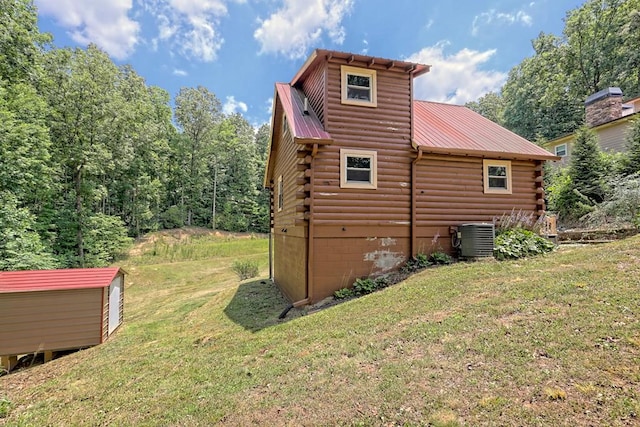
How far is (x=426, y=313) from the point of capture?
5059 mm

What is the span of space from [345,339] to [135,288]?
14743mm

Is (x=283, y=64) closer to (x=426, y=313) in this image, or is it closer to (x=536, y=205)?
(x=536, y=205)

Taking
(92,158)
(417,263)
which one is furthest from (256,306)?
(92,158)

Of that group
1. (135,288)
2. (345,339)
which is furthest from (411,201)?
(135,288)

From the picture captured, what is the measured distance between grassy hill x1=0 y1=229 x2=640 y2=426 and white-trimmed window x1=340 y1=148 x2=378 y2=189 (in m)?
2.70

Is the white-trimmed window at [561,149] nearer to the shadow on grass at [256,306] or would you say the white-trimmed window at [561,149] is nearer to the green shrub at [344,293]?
the green shrub at [344,293]

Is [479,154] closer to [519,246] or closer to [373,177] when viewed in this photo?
[519,246]

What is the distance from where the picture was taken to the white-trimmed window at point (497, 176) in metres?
9.21

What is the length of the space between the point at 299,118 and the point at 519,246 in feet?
21.6

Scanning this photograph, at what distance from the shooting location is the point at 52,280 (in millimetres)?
7898

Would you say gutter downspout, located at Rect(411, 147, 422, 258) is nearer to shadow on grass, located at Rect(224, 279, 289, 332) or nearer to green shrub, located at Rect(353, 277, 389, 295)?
green shrub, located at Rect(353, 277, 389, 295)

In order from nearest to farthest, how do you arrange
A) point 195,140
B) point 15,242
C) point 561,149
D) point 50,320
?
point 50,320 < point 15,242 < point 561,149 < point 195,140

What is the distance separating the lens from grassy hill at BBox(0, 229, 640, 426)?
2.77 meters

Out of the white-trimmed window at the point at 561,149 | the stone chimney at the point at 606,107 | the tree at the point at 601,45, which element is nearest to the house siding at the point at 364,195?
the stone chimney at the point at 606,107
